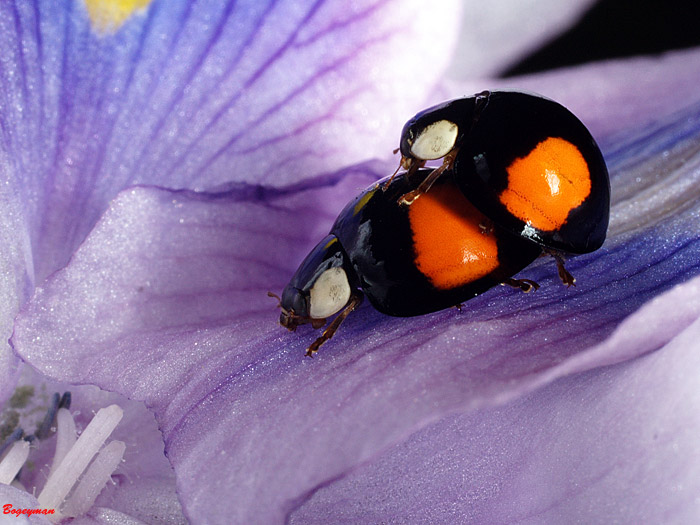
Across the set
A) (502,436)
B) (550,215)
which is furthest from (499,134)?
(502,436)

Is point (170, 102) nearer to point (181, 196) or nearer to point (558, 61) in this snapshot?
point (181, 196)

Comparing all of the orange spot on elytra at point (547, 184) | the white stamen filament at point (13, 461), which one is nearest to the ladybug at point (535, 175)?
the orange spot on elytra at point (547, 184)

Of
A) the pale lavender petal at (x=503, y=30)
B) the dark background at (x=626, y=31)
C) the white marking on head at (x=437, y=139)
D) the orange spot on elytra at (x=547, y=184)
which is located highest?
the white marking on head at (x=437, y=139)

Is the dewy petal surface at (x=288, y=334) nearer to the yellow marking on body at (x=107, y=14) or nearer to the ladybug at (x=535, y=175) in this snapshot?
the ladybug at (x=535, y=175)

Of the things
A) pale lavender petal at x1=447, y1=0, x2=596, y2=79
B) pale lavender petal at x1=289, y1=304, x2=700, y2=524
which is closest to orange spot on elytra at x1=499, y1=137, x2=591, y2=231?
pale lavender petal at x1=289, y1=304, x2=700, y2=524

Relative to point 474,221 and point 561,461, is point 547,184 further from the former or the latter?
point 561,461

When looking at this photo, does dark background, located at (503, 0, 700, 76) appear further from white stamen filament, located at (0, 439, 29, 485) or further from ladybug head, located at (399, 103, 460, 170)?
white stamen filament, located at (0, 439, 29, 485)

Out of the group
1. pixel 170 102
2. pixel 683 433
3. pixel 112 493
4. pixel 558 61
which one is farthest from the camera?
pixel 558 61

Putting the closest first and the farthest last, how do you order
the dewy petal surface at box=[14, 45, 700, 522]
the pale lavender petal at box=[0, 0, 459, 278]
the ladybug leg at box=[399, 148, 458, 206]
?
1. the dewy petal surface at box=[14, 45, 700, 522]
2. the ladybug leg at box=[399, 148, 458, 206]
3. the pale lavender petal at box=[0, 0, 459, 278]
